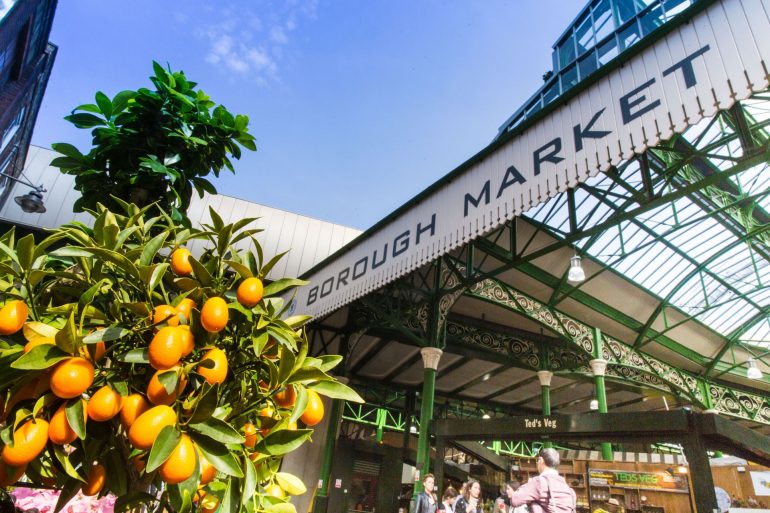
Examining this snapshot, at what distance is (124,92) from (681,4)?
13.8m

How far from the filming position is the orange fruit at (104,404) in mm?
864

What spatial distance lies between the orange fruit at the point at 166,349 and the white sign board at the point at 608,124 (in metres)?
4.13

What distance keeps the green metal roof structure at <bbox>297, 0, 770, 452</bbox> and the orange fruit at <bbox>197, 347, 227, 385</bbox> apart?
4658mm

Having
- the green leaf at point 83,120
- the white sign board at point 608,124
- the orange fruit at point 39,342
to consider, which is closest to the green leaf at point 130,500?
the orange fruit at point 39,342

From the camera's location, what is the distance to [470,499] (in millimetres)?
6883

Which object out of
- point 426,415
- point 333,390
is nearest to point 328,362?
point 333,390

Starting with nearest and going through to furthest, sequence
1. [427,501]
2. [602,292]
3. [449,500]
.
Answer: [427,501] → [449,500] → [602,292]

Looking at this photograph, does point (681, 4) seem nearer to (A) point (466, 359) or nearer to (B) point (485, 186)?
(B) point (485, 186)

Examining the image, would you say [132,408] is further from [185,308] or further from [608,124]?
[608,124]

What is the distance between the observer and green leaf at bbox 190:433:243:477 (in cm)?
83

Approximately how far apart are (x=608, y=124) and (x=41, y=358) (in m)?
4.74

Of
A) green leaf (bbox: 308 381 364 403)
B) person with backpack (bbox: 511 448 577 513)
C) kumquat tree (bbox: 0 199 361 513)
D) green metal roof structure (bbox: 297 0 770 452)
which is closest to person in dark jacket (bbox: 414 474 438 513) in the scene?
person with backpack (bbox: 511 448 577 513)

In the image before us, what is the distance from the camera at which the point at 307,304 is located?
903 cm

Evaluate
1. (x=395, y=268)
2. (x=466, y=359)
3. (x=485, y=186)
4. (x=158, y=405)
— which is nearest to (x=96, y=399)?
(x=158, y=405)
